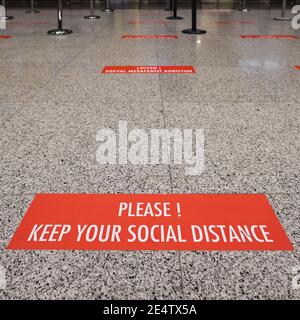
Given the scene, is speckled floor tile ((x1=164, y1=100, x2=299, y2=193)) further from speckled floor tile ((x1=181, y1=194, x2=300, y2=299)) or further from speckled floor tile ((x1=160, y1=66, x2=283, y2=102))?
speckled floor tile ((x1=181, y1=194, x2=300, y2=299))

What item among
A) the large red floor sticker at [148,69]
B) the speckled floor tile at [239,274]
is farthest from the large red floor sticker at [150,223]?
the large red floor sticker at [148,69]

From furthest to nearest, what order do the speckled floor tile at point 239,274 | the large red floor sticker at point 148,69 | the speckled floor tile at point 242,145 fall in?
the large red floor sticker at point 148,69 < the speckled floor tile at point 242,145 < the speckled floor tile at point 239,274

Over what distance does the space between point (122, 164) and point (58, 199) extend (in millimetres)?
438

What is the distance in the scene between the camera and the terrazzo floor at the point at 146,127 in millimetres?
1222

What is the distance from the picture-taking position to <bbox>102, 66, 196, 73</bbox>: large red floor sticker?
412 cm

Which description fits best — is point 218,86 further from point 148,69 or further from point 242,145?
point 242,145

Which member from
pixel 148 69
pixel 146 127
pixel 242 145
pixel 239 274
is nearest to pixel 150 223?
pixel 239 274

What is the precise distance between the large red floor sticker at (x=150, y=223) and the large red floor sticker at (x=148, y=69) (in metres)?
2.64

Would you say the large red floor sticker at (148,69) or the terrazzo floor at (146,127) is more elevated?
the large red floor sticker at (148,69)

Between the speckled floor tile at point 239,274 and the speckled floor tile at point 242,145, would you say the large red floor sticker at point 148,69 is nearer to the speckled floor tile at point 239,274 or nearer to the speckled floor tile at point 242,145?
the speckled floor tile at point 242,145

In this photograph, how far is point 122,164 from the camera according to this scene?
6.57ft

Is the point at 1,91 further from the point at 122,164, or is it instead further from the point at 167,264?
the point at 167,264

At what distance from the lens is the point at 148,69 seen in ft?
13.8

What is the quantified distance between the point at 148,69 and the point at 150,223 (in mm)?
2964
